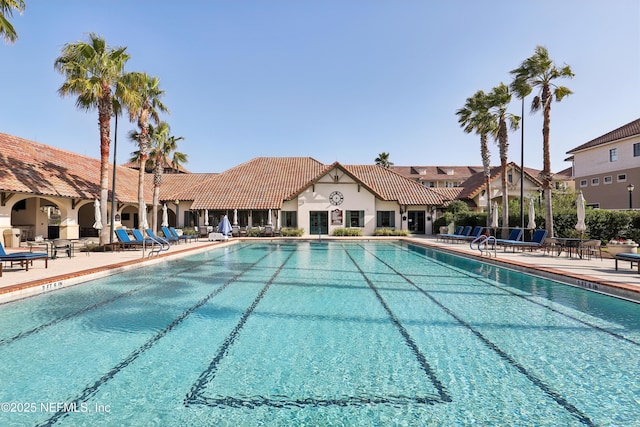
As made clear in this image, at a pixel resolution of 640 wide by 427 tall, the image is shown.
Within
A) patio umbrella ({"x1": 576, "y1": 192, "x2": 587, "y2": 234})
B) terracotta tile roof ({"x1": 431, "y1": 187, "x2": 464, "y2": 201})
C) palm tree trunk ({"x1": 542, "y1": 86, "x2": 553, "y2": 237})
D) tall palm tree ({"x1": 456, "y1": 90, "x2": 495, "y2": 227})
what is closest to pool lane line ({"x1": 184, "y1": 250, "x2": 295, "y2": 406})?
patio umbrella ({"x1": 576, "y1": 192, "x2": 587, "y2": 234})

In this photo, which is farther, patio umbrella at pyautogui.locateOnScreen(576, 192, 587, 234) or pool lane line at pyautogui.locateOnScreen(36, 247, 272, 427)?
patio umbrella at pyautogui.locateOnScreen(576, 192, 587, 234)

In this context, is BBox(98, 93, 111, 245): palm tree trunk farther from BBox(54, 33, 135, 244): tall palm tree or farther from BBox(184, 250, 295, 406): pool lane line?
BBox(184, 250, 295, 406): pool lane line

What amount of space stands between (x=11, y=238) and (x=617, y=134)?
47.5 m

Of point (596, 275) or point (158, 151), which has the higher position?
point (158, 151)

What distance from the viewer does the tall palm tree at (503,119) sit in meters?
21.5

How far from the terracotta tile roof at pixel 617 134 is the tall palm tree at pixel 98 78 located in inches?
1568

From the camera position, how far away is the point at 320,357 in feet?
15.2

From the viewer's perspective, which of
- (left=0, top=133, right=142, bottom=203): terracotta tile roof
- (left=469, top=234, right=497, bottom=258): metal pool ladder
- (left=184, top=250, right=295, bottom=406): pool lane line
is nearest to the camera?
(left=184, top=250, right=295, bottom=406): pool lane line

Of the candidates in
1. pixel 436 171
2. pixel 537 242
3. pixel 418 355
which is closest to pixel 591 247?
pixel 537 242

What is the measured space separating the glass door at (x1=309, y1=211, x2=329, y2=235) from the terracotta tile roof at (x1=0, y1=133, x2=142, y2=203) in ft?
44.4

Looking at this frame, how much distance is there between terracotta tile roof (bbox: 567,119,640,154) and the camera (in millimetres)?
30891

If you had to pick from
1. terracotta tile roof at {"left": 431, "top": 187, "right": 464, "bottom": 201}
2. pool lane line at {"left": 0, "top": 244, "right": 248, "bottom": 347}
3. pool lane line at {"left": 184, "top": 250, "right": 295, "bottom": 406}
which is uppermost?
terracotta tile roof at {"left": 431, "top": 187, "right": 464, "bottom": 201}

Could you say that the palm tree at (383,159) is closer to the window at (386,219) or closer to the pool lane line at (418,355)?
the window at (386,219)

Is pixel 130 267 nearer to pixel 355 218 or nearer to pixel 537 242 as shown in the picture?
pixel 537 242
